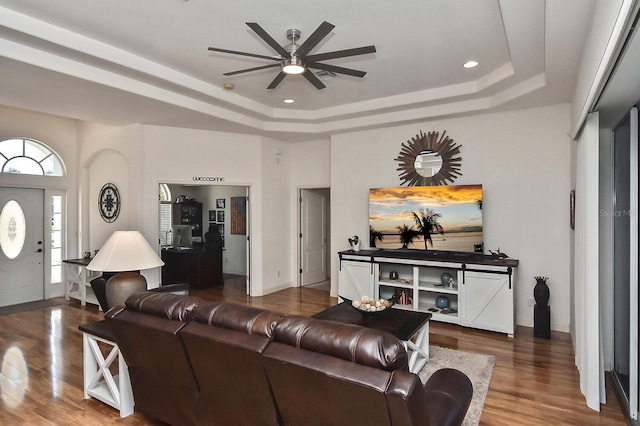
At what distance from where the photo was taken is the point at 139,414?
283cm

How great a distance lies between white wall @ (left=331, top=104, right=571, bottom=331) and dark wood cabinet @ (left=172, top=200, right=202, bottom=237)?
5634 mm

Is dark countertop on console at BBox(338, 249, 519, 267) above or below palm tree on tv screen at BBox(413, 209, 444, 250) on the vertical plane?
below

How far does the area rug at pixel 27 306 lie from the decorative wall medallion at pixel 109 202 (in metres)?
1.64

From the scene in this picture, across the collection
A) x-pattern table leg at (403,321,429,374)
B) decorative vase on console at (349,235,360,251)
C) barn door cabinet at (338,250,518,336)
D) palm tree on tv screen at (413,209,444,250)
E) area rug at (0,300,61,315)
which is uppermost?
palm tree on tv screen at (413,209,444,250)

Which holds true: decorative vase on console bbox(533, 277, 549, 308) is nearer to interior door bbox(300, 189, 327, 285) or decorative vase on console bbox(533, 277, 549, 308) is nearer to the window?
interior door bbox(300, 189, 327, 285)

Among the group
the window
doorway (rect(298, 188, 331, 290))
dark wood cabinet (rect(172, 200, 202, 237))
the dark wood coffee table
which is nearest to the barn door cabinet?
the dark wood coffee table

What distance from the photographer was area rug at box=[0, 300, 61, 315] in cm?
567

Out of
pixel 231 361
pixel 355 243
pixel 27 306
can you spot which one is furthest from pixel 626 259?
pixel 27 306

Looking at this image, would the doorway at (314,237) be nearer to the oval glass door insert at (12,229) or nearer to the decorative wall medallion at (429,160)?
the decorative wall medallion at (429,160)

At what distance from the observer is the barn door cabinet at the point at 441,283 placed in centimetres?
457

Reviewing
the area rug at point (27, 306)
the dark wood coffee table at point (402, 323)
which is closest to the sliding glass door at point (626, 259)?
the dark wood coffee table at point (402, 323)

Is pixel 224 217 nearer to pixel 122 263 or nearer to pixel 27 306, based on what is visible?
pixel 27 306

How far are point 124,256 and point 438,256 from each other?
12.9 ft

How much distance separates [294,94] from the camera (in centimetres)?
524
